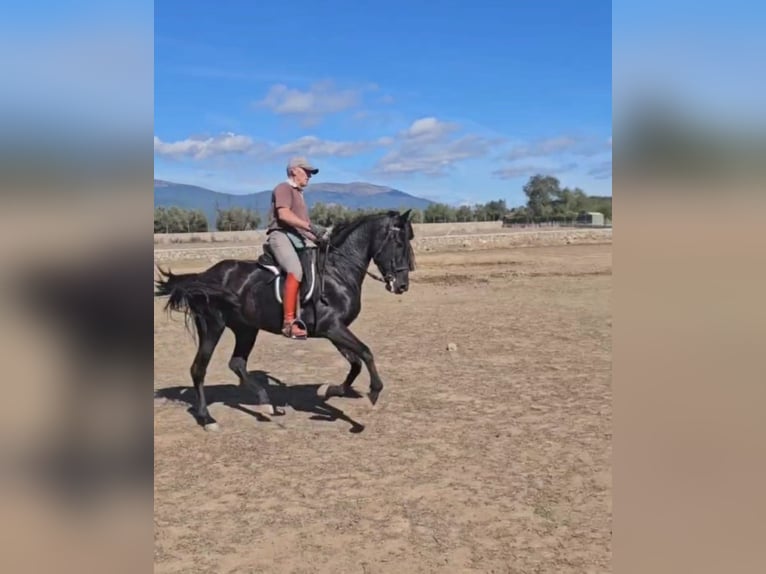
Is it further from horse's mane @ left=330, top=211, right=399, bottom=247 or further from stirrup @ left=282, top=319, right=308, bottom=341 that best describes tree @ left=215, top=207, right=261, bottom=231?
stirrup @ left=282, top=319, right=308, bottom=341

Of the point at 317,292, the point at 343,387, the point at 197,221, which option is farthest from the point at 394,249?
the point at 197,221

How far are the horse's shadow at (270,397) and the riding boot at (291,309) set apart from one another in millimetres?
915

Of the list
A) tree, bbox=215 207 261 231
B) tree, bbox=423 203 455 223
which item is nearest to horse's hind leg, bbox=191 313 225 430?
tree, bbox=215 207 261 231

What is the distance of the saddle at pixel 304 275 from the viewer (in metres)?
5.77

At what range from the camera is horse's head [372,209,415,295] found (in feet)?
19.9

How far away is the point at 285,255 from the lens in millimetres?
5676

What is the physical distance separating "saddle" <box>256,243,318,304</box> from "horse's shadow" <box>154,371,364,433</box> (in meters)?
1.19

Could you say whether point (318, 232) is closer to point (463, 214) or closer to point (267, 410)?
point (267, 410)

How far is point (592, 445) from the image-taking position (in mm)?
5027

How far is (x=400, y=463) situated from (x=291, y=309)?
1832mm

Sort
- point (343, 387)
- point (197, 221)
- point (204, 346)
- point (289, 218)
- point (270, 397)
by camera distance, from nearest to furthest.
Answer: point (289, 218) → point (204, 346) → point (343, 387) → point (270, 397) → point (197, 221)

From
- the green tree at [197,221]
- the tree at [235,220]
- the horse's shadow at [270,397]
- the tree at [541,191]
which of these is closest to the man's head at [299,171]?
the horse's shadow at [270,397]
